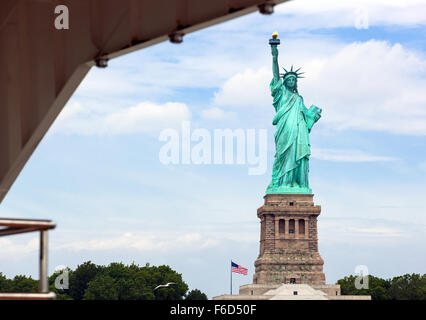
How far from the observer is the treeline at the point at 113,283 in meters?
125

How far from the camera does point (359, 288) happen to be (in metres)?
134

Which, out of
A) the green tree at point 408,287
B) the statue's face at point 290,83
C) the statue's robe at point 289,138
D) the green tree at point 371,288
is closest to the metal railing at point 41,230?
the statue's robe at point 289,138

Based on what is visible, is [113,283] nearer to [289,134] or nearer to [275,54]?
[289,134]

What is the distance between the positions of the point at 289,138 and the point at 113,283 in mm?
36901

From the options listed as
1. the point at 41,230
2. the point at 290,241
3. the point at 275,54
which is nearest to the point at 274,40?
the point at 275,54

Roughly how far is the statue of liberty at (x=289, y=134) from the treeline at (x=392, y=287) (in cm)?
2968

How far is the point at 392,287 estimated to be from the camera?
132m

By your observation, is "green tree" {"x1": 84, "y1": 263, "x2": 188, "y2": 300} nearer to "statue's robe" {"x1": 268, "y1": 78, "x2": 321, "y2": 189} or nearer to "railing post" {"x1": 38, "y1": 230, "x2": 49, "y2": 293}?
"statue's robe" {"x1": 268, "y1": 78, "x2": 321, "y2": 189}

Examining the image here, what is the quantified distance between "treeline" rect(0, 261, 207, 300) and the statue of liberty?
3014cm

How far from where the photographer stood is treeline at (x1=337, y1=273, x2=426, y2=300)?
126250mm
